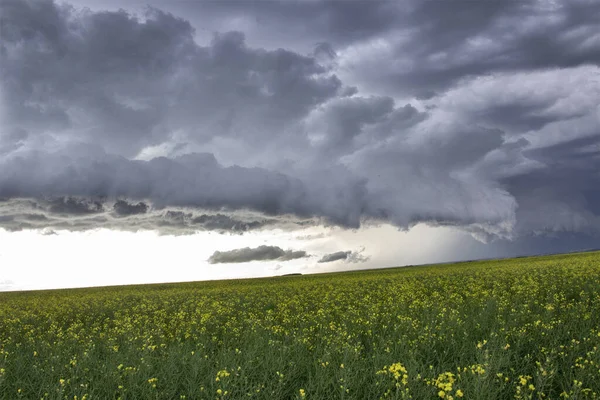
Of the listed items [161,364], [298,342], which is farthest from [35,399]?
[298,342]

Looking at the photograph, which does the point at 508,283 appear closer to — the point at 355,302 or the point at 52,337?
the point at 355,302

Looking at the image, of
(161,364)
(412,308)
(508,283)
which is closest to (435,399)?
(161,364)

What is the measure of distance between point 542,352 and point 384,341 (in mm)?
→ 3535

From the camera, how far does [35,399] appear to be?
8.93 meters

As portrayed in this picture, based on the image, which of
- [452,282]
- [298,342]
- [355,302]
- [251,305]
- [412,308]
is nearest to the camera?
[298,342]

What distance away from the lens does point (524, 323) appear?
42.1 feet

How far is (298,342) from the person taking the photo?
1154cm

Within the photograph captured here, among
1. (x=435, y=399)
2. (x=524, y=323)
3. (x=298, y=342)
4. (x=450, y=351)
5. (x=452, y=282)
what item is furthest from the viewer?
(x=452, y=282)

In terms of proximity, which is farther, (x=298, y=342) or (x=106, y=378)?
(x=298, y=342)

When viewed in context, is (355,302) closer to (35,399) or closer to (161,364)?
(161,364)

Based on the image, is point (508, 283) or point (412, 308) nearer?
point (412, 308)

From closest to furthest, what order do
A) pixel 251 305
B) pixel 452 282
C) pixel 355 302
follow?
pixel 355 302, pixel 251 305, pixel 452 282

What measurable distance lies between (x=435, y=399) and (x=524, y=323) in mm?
6444

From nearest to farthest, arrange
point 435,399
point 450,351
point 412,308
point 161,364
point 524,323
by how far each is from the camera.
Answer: point 435,399 → point 161,364 → point 450,351 → point 524,323 → point 412,308
